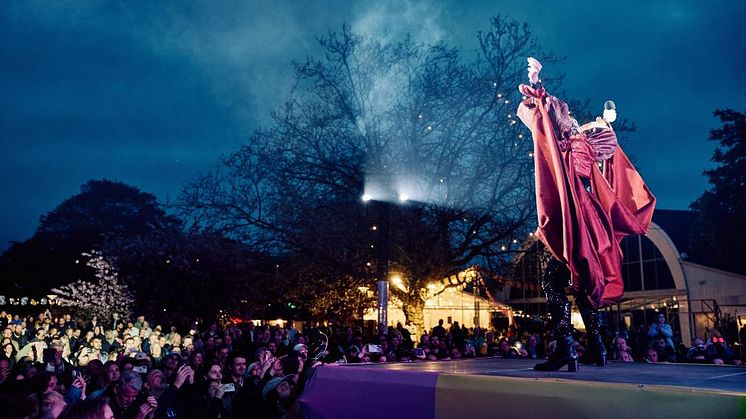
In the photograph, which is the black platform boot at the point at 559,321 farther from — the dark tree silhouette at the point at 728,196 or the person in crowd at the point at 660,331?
the dark tree silhouette at the point at 728,196

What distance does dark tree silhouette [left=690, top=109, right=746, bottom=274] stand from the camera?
895 inches

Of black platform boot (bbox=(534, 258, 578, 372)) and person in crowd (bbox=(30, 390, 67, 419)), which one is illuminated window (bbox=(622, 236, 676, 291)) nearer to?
black platform boot (bbox=(534, 258, 578, 372))

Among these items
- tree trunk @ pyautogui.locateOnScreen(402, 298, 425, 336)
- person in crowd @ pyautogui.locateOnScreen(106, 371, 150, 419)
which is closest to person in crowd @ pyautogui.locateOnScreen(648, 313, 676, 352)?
tree trunk @ pyautogui.locateOnScreen(402, 298, 425, 336)

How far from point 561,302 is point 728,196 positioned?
2137cm

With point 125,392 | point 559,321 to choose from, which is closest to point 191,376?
point 125,392

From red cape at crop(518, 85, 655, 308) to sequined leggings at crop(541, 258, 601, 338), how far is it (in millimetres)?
141

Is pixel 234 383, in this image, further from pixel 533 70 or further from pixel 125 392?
pixel 533 70

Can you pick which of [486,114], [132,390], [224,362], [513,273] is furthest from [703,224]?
[132,390]

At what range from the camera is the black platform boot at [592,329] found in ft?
17.5

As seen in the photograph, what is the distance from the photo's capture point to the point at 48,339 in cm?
1406

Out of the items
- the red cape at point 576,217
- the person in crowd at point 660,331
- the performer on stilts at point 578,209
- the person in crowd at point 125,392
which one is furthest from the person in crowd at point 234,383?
the person in crowd at point 660,331

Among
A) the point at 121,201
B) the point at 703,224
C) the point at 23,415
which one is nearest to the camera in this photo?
the point at 23,415

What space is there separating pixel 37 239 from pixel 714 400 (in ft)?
154

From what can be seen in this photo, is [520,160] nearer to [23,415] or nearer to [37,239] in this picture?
[23,415]
